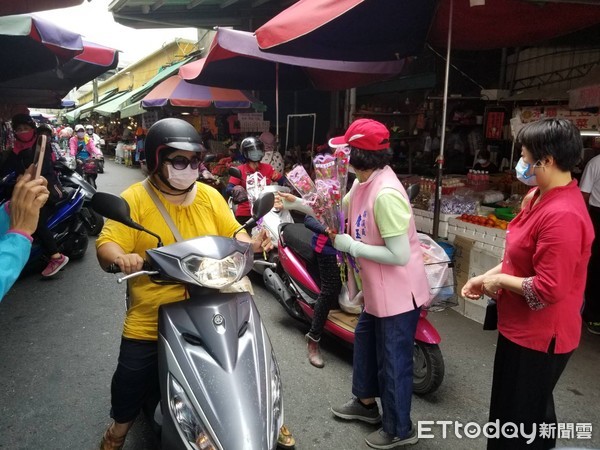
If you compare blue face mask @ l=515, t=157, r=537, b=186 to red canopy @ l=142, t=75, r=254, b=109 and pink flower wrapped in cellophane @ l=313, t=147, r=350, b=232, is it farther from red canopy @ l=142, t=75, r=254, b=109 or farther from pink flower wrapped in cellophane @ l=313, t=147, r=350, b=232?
red canopy @ l=142, t=75, r=254, b=109

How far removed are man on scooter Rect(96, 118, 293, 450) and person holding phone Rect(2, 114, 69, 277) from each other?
11.4 ft

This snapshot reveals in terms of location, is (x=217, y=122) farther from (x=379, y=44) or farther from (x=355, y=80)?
(x=379, y=44)

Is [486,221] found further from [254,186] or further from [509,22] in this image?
[254,186]

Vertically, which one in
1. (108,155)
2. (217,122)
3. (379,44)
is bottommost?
(108,155)

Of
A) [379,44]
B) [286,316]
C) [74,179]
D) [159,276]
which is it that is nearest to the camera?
[159,276]

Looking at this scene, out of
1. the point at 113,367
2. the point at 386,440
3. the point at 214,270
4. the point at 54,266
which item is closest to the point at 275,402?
the point at 214,270

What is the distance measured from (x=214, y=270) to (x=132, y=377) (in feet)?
2.56

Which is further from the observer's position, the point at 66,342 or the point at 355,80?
the point at 355,80

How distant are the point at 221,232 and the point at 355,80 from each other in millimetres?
4884

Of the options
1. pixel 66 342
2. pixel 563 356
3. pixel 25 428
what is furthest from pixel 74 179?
pixel 563 356

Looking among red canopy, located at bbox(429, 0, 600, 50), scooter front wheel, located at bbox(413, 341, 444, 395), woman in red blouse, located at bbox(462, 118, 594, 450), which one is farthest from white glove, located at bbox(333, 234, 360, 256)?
red canopy, located at bbox(429, 0, 600, 50)

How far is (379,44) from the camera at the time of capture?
472cm

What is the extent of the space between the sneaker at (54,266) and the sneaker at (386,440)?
448cm

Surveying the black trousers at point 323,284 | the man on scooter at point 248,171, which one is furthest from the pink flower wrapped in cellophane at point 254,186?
the black trousers at point 323,284
